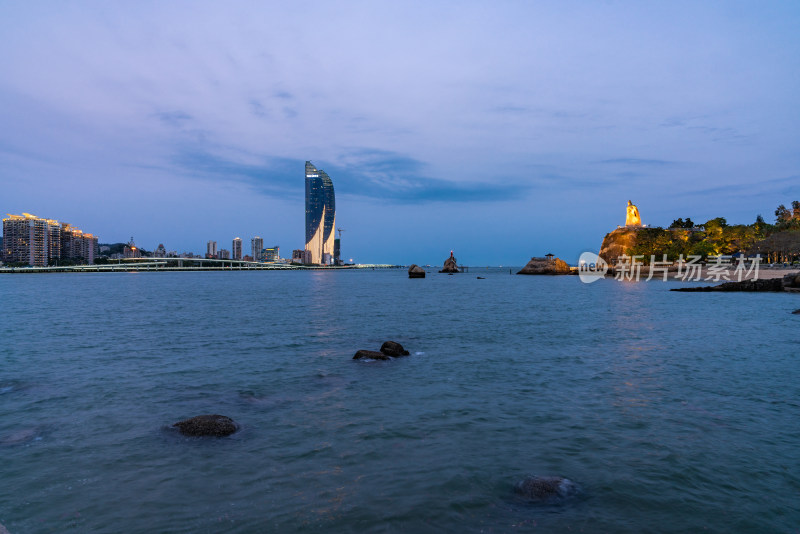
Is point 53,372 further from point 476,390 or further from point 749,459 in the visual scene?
point 749,459

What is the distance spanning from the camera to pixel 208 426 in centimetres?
1278

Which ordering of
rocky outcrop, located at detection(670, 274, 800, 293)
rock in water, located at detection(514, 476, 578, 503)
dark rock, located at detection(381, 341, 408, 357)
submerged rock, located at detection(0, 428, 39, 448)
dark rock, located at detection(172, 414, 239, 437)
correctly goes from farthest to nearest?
rocky outcrop, located at detection(670, 274, 800, 293)
dark rock, located at detection(381, 341, 408, 357)
dark rock, located at detection(172, 414, 239, 437)
submerged rock, located at detection(0, 428, 39, 448)
rock in water, located at detection(514, 476, 578, 503)

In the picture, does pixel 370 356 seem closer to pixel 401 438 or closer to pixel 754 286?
pixel 401 438

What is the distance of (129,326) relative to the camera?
123ft

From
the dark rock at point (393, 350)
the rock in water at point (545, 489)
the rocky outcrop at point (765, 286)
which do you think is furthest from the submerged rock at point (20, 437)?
the rocky outcrop at point (765, 286)

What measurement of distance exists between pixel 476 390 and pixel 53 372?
19.3m

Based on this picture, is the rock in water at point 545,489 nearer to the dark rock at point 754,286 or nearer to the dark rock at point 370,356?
the dark rock at point 370,356

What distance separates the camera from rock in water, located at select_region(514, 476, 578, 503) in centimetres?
909

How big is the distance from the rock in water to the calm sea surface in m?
0.29

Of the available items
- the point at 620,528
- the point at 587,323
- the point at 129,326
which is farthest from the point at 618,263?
the point at 620,528

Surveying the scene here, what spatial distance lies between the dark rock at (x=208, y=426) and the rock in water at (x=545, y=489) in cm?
807

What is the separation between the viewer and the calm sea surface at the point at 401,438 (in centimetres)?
859

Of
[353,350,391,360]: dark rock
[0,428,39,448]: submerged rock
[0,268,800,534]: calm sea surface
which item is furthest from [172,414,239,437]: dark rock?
[353,350,391,360]: dark rock

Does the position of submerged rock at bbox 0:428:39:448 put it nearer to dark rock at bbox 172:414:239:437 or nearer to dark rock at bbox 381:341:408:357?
dark rock at bbox 172:414:239:437
